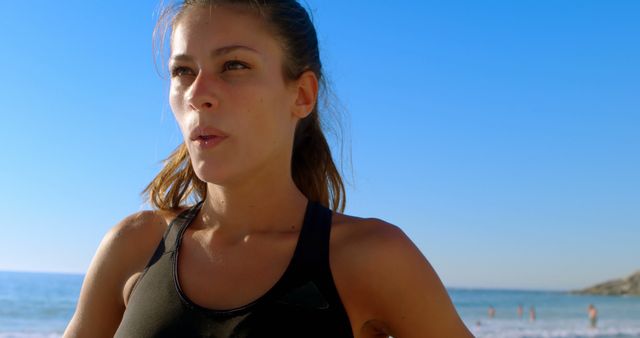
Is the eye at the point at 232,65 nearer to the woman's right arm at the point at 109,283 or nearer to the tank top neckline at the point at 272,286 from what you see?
the tank top neckline at the point at 272,286

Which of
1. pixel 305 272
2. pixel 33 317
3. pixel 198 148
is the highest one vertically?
pixel 198 148

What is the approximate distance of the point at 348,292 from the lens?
6.28 ft

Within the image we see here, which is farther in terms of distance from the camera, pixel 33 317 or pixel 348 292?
pixel 33 317

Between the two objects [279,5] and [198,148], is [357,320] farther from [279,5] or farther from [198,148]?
[279,5]

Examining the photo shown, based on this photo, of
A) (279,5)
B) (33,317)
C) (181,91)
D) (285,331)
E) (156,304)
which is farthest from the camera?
(33,317)

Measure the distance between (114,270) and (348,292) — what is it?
74cm

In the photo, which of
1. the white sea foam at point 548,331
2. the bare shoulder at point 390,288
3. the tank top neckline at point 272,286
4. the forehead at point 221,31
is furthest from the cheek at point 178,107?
the white sea foam at point 548,331

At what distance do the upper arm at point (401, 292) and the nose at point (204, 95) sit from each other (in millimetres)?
543

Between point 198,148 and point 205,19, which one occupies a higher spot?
point 205,19

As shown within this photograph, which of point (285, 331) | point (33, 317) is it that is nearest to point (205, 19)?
point (285, 331)

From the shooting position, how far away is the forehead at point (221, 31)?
2064 mm

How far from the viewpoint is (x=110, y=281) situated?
7.23 ft

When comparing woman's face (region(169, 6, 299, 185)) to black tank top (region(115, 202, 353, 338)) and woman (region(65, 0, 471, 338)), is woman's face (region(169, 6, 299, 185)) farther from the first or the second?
black tank top (region(115, 202, 353, 338))

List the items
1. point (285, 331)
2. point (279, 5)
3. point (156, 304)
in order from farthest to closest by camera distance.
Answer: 1. point (279, 5)
2. point (156, 304)
3. point (285, 331)
